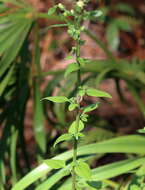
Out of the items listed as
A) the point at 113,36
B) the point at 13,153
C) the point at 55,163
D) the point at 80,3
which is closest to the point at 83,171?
the point at 55,163

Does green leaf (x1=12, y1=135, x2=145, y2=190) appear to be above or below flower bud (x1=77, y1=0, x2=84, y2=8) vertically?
below

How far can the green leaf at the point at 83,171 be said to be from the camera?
921 millimetres

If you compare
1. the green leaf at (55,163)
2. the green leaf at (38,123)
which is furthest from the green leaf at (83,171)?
the green leaf at (38,123)

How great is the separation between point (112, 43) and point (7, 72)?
1.28 meters

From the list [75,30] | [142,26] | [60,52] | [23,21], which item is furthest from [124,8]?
[75,30]

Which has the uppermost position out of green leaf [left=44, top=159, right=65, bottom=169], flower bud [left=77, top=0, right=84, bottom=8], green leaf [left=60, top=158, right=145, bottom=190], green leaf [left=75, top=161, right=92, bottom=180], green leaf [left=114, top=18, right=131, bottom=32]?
flower bud [left=77, top=0, right=84, bottom=8]

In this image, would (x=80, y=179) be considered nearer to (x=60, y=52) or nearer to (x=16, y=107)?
(x=16, y=107)

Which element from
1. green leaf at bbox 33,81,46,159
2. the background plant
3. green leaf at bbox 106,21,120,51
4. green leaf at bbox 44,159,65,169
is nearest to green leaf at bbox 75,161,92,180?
green leaf at bbox 44,159,65,169

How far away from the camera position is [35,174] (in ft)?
4.11

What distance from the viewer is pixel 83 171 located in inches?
36.8

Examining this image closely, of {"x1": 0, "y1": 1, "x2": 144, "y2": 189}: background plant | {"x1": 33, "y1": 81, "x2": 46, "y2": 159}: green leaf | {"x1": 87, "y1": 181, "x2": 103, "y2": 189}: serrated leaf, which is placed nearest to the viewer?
{"x1": 87, "y1": 181, "x2": 103, "y2": 189}: serrated leaf

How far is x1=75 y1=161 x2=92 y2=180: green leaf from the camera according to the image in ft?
3.02

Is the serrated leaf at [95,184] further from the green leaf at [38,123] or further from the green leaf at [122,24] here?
the green leaf at [122,24]

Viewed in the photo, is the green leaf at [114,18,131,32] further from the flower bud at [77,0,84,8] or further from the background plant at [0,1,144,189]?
the flower bud at [77,0,84,8]
